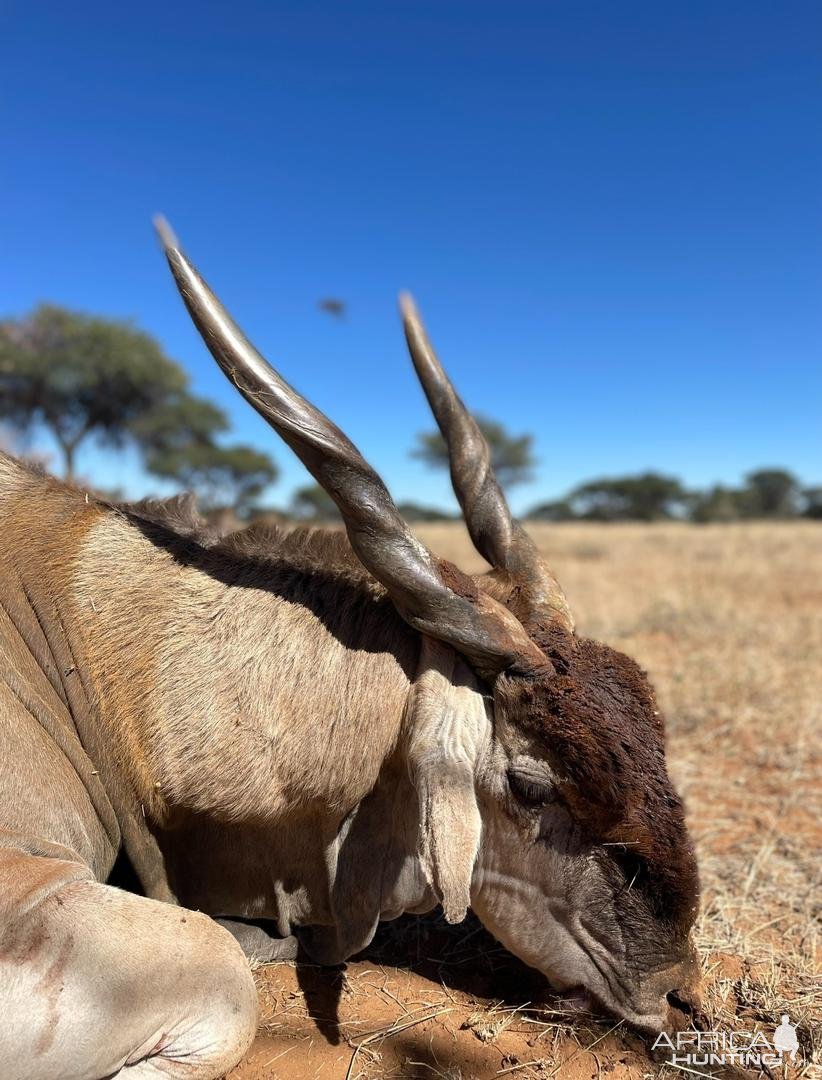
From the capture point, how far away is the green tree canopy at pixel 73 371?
23047 millimetres

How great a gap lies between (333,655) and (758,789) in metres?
3.77

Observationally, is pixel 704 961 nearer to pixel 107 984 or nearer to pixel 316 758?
pixel 316 758

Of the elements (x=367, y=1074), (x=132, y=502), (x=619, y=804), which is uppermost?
(x=132, y=502)

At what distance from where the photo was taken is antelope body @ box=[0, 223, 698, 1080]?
8.04 feet

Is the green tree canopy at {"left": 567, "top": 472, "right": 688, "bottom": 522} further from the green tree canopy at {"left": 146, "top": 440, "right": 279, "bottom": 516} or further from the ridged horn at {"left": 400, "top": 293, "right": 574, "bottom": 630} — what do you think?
the ridged horn at {"left": 400, "top": 293, "right": 574, "bottom": 630}

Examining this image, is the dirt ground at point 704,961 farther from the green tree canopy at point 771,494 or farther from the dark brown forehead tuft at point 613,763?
the green tree canopy at point 771,494

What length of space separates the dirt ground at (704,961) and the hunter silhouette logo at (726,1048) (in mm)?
49

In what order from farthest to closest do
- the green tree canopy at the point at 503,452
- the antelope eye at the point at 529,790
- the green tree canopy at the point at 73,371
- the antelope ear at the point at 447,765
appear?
the green tree canopy at the point at 503,452 < the green tree canopy at the point at 73,371 < the antelope eye at the point at 529,790 < the antelope ear at the point at 447,765

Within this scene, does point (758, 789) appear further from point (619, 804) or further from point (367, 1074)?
point (367, 1074)

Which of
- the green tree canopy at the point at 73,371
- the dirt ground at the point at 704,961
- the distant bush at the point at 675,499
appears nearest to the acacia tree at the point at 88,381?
the green tree canopy at the point at 73,371

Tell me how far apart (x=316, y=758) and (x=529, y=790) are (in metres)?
0.72

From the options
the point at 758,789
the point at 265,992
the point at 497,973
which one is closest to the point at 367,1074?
the point at 265,992

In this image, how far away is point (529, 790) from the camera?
256 cm

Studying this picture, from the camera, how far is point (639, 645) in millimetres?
8945
